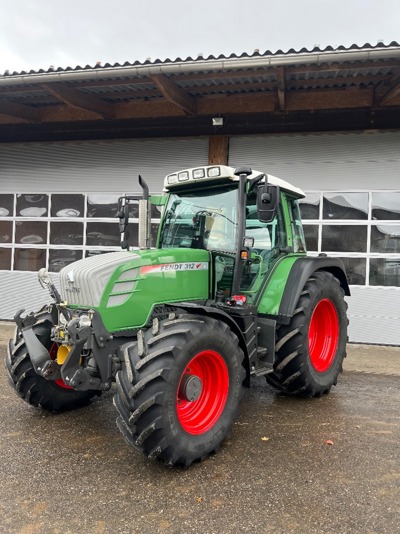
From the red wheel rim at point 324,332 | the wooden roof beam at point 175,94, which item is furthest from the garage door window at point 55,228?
the red wheel rim at point 324,332

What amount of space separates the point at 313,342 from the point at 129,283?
2.38m

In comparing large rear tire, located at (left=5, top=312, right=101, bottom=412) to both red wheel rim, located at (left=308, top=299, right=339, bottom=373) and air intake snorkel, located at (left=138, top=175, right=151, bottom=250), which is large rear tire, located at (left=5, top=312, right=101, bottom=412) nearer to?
air intake snorkel, located at (left=138, top=175, right=151, bottom=250)

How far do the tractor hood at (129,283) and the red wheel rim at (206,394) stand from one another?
1.81 feet

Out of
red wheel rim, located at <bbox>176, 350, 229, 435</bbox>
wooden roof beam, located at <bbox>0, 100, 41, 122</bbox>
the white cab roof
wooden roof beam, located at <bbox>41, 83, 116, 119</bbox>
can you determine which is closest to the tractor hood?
red wheel rim, located at <bbox>176, 350, 229, 435</bbox>

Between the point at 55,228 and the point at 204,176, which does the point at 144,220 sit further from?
the point at 55,228

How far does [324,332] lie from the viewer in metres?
4.97

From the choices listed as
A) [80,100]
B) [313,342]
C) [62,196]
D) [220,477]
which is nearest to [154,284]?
[220,477]

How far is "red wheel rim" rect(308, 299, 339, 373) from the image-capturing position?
4.85m

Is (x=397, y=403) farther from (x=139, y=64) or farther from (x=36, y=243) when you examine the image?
(x=36, y=243)

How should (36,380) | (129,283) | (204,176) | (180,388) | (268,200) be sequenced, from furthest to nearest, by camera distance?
(204,176)
(36,380)
(268,200)
(129,283)
(180,388)

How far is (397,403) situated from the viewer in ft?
15.0

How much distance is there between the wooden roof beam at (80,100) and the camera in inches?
271

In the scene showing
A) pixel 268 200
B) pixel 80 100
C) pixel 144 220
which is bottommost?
pixel 144 220

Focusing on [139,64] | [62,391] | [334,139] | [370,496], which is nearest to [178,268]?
[62,391]
